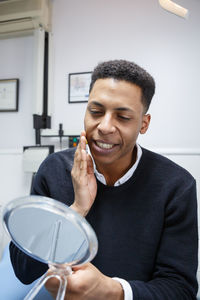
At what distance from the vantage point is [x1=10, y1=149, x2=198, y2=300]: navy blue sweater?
2.75 feet

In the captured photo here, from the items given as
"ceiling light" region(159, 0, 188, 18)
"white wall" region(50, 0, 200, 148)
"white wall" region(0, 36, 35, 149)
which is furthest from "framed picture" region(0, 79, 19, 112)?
"ceiling light" region(159, 0, 188, 18)

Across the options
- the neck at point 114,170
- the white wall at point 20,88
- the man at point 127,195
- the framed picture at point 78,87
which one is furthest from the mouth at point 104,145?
the white wall at point 20,88

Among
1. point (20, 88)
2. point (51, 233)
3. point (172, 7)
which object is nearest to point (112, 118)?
point (51, 233)

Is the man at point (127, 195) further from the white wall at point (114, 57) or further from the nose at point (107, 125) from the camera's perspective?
the white wall at point (114, 57)

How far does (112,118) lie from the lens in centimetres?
87

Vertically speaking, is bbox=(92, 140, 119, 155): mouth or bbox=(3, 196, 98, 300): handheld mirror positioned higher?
bbox=(92, 140, 119, 155): mouth

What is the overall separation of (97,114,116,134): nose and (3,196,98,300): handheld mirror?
1.59ft

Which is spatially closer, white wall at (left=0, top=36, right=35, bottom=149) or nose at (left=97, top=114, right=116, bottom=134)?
nose at (left=97, top=114, right=116, bottom=134)

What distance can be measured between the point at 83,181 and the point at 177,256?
38 cm

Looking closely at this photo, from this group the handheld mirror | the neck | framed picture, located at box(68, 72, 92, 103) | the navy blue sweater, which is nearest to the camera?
the handheld mirror

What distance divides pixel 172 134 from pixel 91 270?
171 centimetres

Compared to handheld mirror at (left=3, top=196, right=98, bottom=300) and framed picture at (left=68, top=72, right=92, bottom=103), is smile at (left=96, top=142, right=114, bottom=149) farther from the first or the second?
framed picture at (left=68, top=72, right=92, bottom=103)

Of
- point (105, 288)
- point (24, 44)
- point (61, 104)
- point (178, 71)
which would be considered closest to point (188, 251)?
point (105, 288)

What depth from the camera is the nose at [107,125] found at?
0.85 meters
